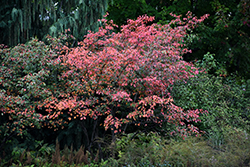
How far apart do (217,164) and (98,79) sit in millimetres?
3413

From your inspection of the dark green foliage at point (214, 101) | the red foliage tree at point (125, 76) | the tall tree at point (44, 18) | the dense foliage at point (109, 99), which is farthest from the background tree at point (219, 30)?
the red foliage tree at point (125, 76)

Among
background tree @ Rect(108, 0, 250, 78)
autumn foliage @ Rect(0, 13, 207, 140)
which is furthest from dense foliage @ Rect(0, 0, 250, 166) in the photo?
background tree @ Rect(108, 0, 250, 78)

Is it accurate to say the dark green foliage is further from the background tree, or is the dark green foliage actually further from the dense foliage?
the background tree

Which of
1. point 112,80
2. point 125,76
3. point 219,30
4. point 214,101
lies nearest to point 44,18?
point 112,80

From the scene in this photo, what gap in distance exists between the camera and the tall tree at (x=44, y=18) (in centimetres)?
834

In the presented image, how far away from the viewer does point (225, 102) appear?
948 centimetres

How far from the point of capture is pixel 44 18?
28.7 ft

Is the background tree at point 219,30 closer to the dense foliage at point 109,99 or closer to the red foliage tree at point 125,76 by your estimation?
the dense foliage at point 109,99

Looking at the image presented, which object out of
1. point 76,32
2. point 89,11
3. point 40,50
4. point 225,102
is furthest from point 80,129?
point 225,102

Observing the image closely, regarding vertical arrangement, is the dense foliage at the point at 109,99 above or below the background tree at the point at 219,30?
below

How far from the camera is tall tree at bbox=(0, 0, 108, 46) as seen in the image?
8336 millimetres

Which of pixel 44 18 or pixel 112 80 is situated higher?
pixel 44 18

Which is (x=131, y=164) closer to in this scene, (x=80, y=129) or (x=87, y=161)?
(x=87, y=161)

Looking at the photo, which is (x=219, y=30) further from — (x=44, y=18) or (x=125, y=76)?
(x=44, y=18)
